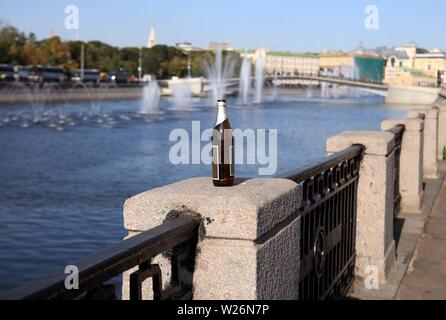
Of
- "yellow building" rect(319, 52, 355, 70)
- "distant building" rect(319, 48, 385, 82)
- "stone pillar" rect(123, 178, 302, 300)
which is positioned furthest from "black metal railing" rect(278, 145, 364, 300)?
"yellow building" rect(319, 52, 355, 70)

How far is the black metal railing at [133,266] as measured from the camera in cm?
185

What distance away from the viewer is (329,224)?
4.97m

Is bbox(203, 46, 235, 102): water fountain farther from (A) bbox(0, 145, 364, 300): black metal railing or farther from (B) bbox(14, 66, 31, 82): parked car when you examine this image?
(A) bbox(0, 145, 364, 300): black metal railing

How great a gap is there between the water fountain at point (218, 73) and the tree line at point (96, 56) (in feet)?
10.1

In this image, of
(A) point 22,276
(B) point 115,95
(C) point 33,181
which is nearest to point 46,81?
(B) point 115,95

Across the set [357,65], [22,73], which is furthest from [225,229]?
[357,65]

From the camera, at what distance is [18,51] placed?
323 feet

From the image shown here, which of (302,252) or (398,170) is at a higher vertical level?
(302,252)

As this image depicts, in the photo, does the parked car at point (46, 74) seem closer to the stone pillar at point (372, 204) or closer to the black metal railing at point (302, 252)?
the stone pillar at point (372, 204)

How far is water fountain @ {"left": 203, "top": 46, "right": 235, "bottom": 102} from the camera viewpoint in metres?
101

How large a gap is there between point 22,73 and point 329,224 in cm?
8948

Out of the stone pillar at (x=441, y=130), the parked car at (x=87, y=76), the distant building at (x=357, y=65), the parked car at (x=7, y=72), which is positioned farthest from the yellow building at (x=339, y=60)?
the stone pillar at (x=441, y=130)

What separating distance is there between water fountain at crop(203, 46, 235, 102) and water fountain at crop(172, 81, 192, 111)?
13.0ft

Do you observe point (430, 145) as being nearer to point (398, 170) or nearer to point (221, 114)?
point (398, 170)
